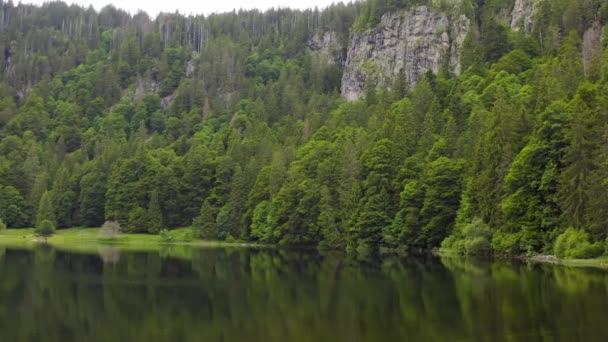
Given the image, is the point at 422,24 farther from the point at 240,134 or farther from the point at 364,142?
the point at 364,142

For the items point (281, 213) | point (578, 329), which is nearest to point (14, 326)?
point (578, 329)

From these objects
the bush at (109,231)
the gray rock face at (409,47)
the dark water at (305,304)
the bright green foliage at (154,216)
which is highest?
the gray rock face at (409,47)


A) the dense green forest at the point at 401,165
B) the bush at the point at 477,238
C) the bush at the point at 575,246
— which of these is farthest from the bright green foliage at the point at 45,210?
the bush at the point at 575,246

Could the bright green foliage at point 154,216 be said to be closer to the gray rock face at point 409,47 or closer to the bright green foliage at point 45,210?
the bright green foliage at point 45,210

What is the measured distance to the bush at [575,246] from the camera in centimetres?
6319

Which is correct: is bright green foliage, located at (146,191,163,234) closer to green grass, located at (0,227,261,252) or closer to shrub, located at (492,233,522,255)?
green grass, located at (0,227,261,252)

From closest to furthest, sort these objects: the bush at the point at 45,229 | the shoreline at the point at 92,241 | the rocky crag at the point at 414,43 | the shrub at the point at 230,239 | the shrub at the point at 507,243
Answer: the shrub at the point at 507,243
the shoreline at the point at 92,241
the shrub at the point at 230,239
the bush at the point at 45,229
the rocky crag at the point at 414,43

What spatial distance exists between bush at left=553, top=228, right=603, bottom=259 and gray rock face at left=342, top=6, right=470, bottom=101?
4118 inches

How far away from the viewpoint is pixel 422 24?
602 feet

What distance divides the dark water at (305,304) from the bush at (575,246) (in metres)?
4.92

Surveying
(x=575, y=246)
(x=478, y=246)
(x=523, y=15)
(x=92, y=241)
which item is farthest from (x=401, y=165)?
(x=523, y=15)

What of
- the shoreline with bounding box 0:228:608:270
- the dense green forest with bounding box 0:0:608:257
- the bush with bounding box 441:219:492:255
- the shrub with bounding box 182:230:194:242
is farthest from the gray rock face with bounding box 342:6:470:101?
the bush with bounding box 441:219:492:255

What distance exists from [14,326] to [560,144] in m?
58.4

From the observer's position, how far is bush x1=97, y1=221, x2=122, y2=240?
133400mm
